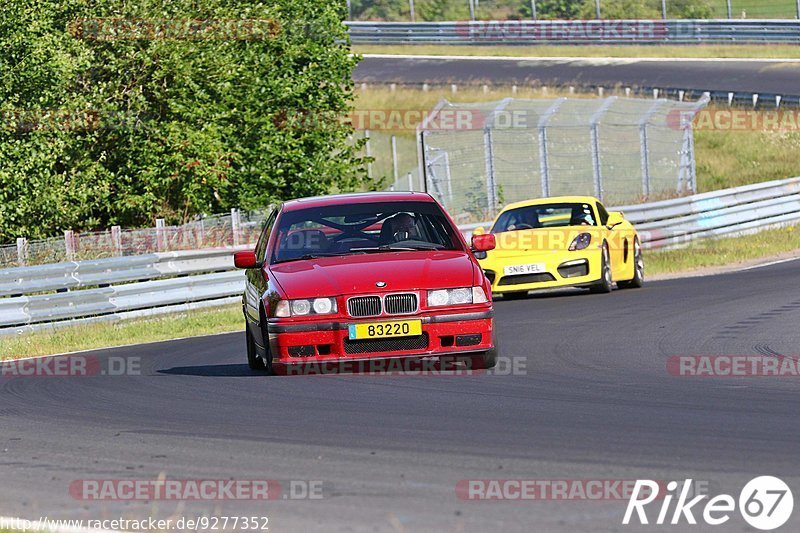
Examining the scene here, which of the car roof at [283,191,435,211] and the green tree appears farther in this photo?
the green tree

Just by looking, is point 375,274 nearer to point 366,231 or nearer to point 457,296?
point 457,296

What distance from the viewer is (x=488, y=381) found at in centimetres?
A: 1009

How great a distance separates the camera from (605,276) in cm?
1878

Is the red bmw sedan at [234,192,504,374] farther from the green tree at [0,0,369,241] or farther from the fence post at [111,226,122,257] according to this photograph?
the green tree at [0,0,369,241]

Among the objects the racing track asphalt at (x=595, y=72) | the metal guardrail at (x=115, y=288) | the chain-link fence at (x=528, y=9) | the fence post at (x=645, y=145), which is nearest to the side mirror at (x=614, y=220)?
the metal guardrail at (x=115, y=288)

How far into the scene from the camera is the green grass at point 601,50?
2014 inches

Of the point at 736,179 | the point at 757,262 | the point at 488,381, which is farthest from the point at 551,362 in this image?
the point at 736,179

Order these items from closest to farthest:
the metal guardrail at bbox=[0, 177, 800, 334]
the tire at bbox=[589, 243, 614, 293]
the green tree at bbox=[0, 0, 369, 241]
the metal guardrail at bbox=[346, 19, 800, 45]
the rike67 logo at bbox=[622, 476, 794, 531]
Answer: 1. the rike67 logo at bbox=[622, 476, 794, 531]
2. the metal guardrail at bbox=[0, 177, 800, 334]
3. the tire at bbox=[589, 243, 614, 293]
4. the green tree at bbox=[0, 0, 369, 241]
5. the metal guardrail at bbox=[346, 19, 800, 45]

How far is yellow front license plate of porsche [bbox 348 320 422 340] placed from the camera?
10258 millimetres

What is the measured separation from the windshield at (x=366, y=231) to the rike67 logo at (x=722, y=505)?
5374 millimetres

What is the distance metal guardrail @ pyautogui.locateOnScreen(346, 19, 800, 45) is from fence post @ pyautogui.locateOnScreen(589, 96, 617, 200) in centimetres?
2371

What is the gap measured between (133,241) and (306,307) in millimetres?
11473

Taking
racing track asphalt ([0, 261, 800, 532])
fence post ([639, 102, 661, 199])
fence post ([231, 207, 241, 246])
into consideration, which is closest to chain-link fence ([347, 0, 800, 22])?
fence post ([639, 102, 661, 199])

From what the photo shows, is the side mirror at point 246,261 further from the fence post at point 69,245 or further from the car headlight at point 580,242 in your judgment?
the fence post at point 69,245
